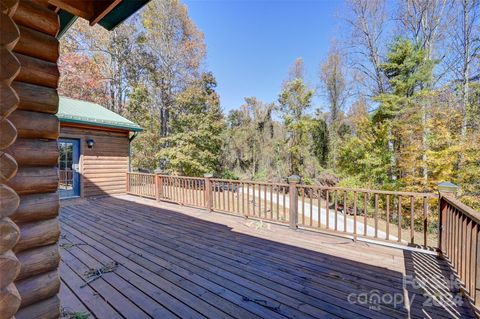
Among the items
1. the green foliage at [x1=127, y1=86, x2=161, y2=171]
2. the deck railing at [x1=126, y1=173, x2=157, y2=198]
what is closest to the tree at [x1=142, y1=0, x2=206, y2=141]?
the green foliage at [x1=127, y1=86, x2=161, y2=171]

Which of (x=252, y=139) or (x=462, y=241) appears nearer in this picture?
(x=462, y=241)

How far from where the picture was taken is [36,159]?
4.25 feet

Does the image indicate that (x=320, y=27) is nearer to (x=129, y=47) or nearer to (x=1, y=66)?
(x=129, y=47)

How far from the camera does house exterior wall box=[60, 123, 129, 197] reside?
6.63 m

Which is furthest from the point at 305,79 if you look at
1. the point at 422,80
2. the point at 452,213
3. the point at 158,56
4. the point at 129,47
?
the point at 452,213

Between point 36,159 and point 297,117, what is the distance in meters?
12.2

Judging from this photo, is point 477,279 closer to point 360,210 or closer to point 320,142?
point 360,210

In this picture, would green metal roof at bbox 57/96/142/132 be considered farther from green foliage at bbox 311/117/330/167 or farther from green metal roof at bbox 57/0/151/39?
green foliage at bbox 311/117/330/167

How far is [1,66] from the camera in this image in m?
0.87

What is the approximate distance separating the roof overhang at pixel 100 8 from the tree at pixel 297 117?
1102 centimetres

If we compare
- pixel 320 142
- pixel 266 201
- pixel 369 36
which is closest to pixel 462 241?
pixel 266 201

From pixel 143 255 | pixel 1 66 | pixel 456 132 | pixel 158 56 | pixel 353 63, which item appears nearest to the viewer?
pixel 1 66

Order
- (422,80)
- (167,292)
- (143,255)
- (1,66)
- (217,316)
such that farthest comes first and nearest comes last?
1. (422,80)
2. (143,255)
3. (167,292)
4. (217,316)
5. (1,66)

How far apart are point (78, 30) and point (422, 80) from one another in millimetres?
16052
